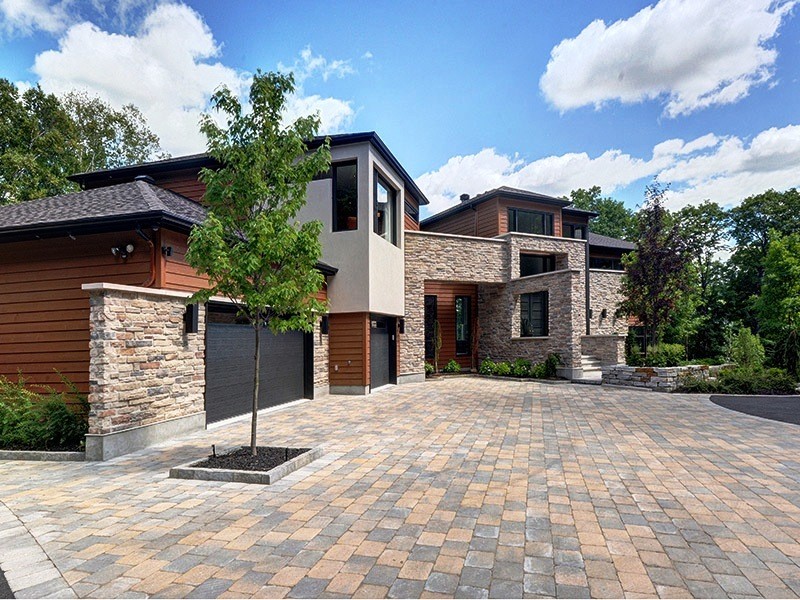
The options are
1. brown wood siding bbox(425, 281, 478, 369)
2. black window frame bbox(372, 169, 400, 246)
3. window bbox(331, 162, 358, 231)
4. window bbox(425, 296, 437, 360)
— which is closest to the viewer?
window bbox(331, 162, 358, 231)

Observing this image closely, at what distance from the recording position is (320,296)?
11938mm

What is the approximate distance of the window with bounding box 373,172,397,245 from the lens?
13.0 meters

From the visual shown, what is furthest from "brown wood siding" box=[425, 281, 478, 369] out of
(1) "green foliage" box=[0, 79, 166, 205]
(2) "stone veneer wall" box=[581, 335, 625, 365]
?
(1) "green foliage" box=[0, 79, 166, 205]

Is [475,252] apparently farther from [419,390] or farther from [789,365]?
[789,365]

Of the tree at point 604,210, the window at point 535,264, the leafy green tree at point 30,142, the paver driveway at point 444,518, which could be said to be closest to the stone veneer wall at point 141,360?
the paver driveway at point 444,518

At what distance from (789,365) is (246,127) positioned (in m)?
17.7

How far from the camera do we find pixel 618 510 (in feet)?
13.3

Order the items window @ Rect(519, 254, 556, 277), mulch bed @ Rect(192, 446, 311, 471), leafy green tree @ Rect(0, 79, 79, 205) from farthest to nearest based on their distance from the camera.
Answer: window @ Rect(519, 254, 556, 277)
leafy green tree @ Rect(0, 79, 79, 205)
mulch bed @ Rect(192, 446, 311, 471)

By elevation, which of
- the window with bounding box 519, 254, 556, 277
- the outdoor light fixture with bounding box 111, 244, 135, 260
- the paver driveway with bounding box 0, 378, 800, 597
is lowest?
the paver driveway with bounding box 0, 378, 800, 597

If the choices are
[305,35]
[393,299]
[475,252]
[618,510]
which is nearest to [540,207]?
[475,252]

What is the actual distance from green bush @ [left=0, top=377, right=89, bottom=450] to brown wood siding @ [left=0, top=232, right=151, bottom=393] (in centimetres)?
48

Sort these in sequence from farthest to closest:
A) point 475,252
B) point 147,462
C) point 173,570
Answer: point 475,252
point 147,462
point 173,570

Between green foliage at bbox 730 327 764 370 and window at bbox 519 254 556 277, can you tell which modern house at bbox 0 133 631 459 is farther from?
green foliage at bbox 730 327 764 370

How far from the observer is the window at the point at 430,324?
18359 millimetres
